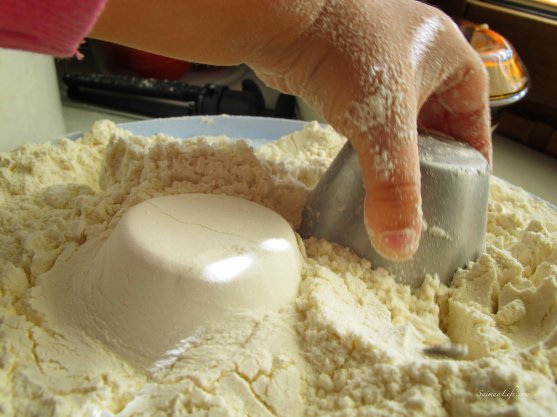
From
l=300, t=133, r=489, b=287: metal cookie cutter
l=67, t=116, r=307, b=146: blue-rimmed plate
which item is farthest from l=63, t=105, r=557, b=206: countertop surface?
l=300, t=133, r=489, b=287: metal cookie cutter

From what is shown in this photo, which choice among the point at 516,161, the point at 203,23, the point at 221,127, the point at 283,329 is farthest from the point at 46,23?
the point at 516,161

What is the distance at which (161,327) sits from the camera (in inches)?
14.5

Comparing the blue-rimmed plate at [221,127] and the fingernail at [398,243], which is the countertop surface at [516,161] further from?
the fingernail at [398,243]

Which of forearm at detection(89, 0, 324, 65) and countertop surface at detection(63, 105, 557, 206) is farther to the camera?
countertop surface at detection(63, 105, 557, 206)

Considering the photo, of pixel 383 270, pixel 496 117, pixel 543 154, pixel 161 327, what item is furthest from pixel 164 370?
pixel 543 154

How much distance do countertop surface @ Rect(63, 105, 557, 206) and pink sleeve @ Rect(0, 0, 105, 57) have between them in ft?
2.15

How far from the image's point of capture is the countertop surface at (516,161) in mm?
A: 923

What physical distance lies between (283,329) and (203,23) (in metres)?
0.25

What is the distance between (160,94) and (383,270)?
715 millimetres

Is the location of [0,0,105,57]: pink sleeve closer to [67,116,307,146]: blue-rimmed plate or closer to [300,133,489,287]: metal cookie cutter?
[300,133,489,287]: metal cookie cutter

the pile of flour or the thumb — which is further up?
the thumb

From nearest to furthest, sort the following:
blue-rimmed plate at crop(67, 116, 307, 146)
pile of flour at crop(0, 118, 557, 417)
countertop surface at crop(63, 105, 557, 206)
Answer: pile of flour at crop(0, 118, 557, 417)
blue-rimmed plate at crop(67, 116, 307, 146)
countertop surface at crop(63, 105, 557, 206)

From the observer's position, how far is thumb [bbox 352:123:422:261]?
1.27 ft

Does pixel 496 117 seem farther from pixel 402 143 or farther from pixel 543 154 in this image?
pixel 402 143
